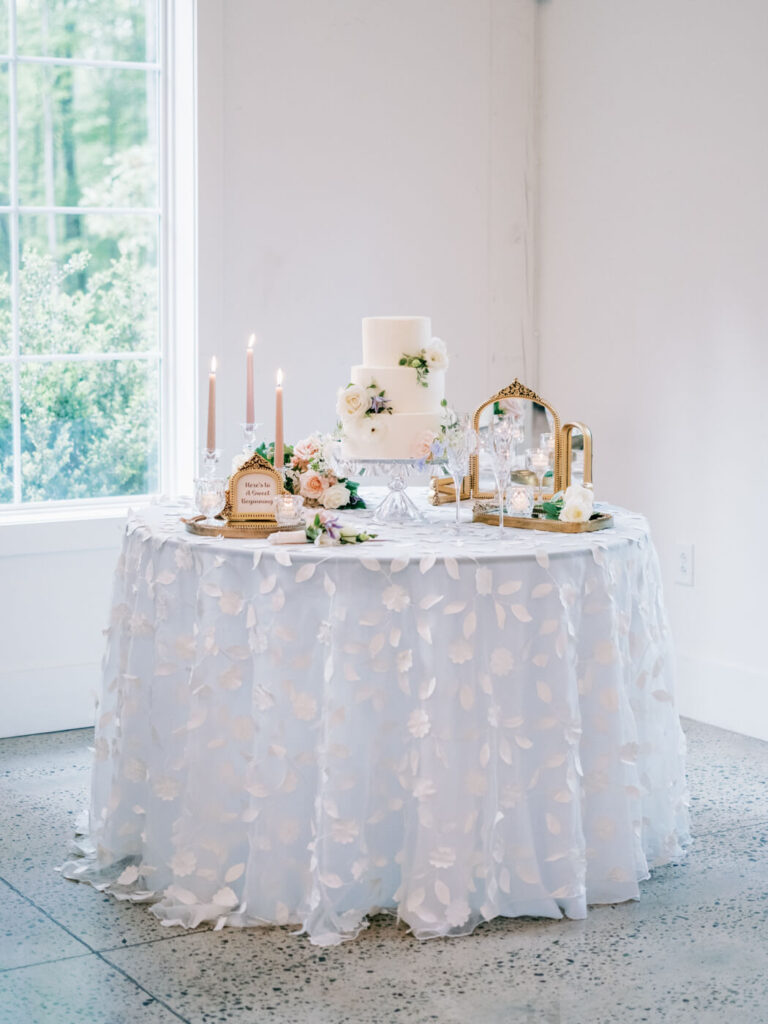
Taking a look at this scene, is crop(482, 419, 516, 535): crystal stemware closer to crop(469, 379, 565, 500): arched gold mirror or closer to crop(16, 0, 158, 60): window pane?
crop(469, 379, 565, 500): arched gold mirror

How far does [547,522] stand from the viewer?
283 centimetres

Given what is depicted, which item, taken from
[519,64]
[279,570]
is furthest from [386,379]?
[519,64]

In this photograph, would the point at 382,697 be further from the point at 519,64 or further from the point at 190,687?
the point at 519,64

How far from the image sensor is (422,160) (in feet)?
14.6

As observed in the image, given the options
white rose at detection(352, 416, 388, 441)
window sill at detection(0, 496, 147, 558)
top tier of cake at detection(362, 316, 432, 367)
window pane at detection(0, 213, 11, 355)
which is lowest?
window sill at detection(0, 496, 147, 558)

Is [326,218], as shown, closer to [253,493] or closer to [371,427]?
[371,427]

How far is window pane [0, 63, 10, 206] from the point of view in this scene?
3928mm

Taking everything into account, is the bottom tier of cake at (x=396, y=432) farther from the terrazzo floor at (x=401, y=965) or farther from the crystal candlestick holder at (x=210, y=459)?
the terrazzo floor at (x=401, y=965)

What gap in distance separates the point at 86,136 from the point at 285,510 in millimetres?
1853

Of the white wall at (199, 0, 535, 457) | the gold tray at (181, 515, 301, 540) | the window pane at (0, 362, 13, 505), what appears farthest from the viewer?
the white wall at (199, 0, 535, 457)

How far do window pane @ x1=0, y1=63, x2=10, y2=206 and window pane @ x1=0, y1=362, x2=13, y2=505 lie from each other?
50cm

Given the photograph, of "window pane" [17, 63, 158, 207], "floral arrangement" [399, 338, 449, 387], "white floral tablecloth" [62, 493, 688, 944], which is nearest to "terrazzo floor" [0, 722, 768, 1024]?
"white floral tablecloth" [62, 493, 688, 944]

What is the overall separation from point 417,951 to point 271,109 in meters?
2.67

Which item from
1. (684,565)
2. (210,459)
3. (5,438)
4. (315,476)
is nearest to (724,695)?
(684,565)
